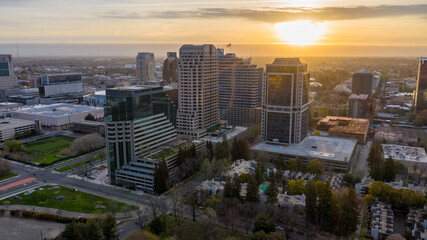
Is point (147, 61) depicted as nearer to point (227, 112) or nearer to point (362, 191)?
point (227, 112)

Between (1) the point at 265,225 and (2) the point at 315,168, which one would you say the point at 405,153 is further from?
(1) the point at 265,225

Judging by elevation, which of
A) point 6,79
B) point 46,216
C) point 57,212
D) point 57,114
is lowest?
point 46,216

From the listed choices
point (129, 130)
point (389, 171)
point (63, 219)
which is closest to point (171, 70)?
point (129, 130)

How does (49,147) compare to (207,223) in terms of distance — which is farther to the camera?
(49,147)

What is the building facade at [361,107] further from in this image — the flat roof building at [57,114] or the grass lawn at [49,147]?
the flat roof building at [57,114]

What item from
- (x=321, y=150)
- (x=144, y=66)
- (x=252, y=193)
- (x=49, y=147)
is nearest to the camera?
(x=252, y=193)

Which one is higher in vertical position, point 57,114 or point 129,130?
point 129,130

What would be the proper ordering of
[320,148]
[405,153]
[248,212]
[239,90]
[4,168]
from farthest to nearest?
[239,90] → [320,148] → [405,153] → [4,168] → [248,212]
